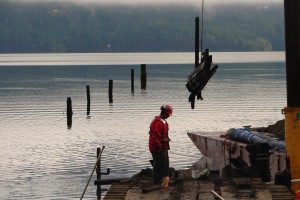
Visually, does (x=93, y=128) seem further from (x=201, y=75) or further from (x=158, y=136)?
(x=158, y=136)

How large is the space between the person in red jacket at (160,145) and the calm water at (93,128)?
40.6 feet

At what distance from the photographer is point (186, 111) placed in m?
79.4

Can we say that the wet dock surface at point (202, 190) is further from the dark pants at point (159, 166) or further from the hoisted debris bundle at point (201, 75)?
the hoisted debris bundle at point (201, 75)

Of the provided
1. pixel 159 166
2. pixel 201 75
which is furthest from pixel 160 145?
pixel 201 75

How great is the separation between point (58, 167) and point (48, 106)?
45.9 meters

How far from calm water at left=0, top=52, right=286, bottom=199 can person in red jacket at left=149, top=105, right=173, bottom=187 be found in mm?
12378

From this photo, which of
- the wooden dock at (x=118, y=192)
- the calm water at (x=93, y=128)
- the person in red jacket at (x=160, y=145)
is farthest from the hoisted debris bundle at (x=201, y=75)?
the calm water at (x=93, y=128)

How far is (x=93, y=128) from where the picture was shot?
6425 cm

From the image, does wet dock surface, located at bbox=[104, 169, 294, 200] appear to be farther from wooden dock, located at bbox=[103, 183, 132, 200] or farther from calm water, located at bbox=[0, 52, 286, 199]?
calm water, located at bbox=[0, 52, 286, 199]

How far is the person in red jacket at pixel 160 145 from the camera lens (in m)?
20.9

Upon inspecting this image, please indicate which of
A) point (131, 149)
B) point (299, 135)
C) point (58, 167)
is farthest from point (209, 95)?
point (299, 135)

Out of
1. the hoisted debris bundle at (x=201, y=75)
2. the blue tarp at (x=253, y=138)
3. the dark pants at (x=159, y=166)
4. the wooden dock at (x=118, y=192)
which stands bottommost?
the wooden dock at (x=118, y=192)

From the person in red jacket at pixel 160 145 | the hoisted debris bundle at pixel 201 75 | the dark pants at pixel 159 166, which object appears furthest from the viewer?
the hoisted debris bundle at pixel 201 75

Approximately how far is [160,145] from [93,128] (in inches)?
1710
